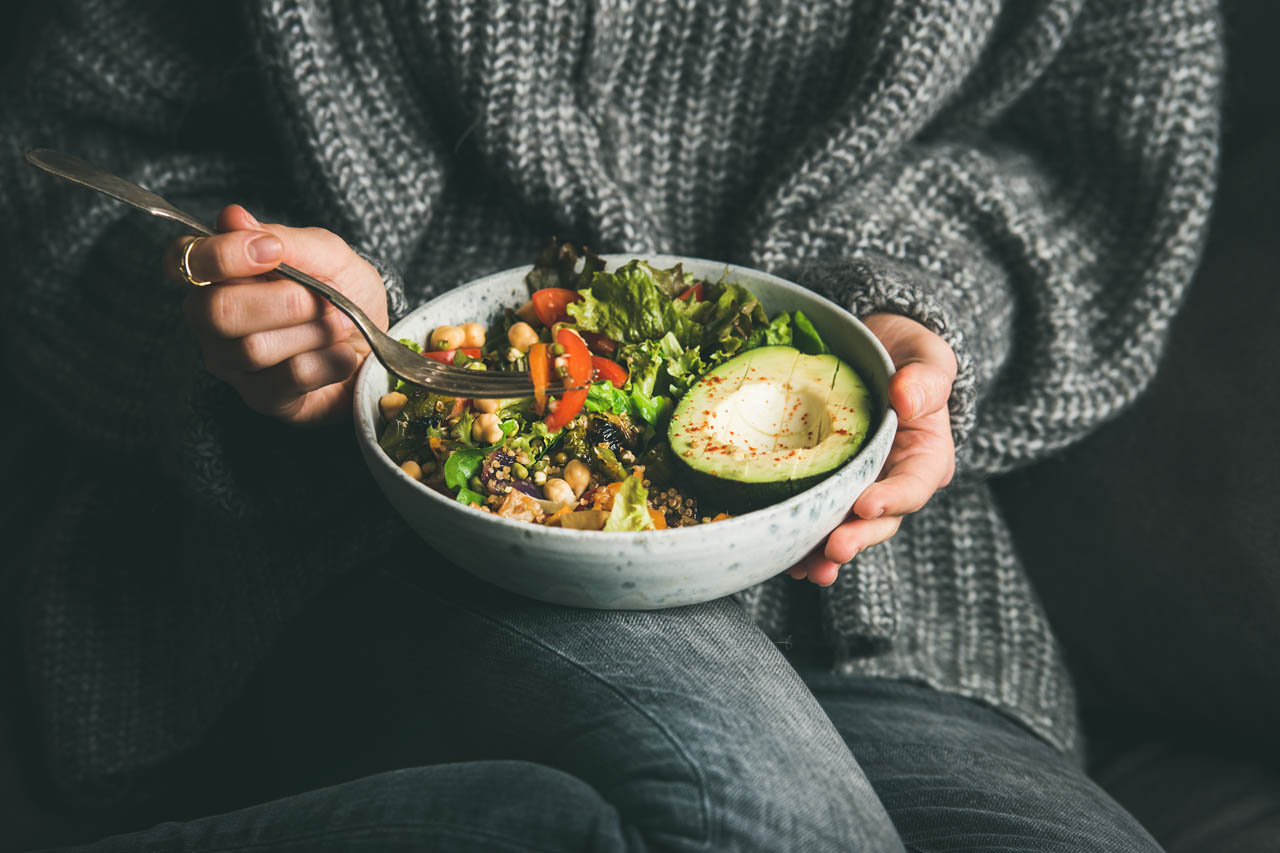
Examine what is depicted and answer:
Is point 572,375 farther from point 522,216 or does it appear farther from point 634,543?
point 522,216

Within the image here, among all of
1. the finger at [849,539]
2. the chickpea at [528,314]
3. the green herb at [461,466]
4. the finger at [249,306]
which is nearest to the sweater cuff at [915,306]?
the finger at [849,539]

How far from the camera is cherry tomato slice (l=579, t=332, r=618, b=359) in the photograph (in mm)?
883

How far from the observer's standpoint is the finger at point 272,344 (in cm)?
81

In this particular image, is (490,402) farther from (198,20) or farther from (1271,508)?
(1271,508)

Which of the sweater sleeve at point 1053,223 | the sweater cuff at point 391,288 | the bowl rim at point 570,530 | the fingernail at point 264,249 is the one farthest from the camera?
the sweater sleeve at point 1053,223

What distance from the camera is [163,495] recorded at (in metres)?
1.15

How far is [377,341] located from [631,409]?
0.75 ft

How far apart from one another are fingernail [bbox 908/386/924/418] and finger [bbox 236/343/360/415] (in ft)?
1.68

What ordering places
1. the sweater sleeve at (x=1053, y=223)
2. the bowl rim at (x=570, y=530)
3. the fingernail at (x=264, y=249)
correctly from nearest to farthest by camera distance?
the bowl rim at (x=570, y=530) < the fingernail at (x=264, y=249) < the sweater sleeve at (x=1053, y=223)

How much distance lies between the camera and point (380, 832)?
715mm

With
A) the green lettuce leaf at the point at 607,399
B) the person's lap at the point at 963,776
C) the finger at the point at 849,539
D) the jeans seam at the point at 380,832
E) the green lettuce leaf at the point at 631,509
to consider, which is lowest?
the person's lap at the point at 963,776

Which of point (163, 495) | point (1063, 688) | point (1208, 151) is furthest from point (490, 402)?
point (1208, 151)

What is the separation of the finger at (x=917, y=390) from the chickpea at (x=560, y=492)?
10.7 inches

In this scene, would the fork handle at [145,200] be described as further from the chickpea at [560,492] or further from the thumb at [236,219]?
the chickpea at [560,492]
